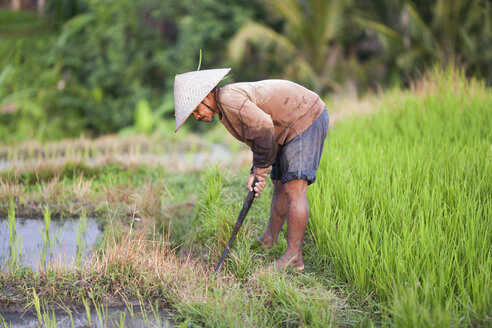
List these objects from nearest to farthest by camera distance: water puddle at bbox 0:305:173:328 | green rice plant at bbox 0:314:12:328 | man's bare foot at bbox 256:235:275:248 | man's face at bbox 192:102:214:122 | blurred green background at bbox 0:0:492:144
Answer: green rice plant at bbox 0:314:12:328, water puddle at bbox 0:305:173:328, man's face at bbox 192:102:214:122, man's bare foot at bbox 256:235:275:248, blurred green background at bbox 0:0:492:144

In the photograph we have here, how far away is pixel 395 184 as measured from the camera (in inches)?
117

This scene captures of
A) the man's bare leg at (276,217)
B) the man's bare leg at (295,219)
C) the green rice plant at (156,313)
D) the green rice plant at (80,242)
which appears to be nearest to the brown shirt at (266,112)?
the man's bare leg at (295,219)

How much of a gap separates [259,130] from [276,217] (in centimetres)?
71

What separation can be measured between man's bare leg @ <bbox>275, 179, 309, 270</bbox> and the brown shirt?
24 cm

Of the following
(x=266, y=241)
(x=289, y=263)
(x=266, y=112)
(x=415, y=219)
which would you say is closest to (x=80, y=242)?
(x=266, y=241)

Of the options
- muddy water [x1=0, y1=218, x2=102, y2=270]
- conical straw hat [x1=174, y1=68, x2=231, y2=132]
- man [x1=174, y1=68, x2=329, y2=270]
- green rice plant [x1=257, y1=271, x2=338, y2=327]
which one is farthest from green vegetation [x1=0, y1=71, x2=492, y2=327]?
conical straw hat [x1=174, y1=68, x2=231, y2=132]

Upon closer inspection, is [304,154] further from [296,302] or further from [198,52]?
[198,52]

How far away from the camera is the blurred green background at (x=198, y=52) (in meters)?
9.55

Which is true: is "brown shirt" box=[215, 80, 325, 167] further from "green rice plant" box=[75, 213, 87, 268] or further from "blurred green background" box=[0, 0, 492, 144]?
"blurred green background" box=[0, 0, 492, 144]

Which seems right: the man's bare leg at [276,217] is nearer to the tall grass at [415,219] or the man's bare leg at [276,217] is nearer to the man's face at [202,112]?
the tall grass at [415,219]

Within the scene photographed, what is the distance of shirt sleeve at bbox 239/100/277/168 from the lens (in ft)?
8.05

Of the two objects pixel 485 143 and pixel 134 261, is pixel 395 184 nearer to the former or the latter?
pixel 485 143

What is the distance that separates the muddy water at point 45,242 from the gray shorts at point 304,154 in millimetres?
1398

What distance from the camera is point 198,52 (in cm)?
1095
